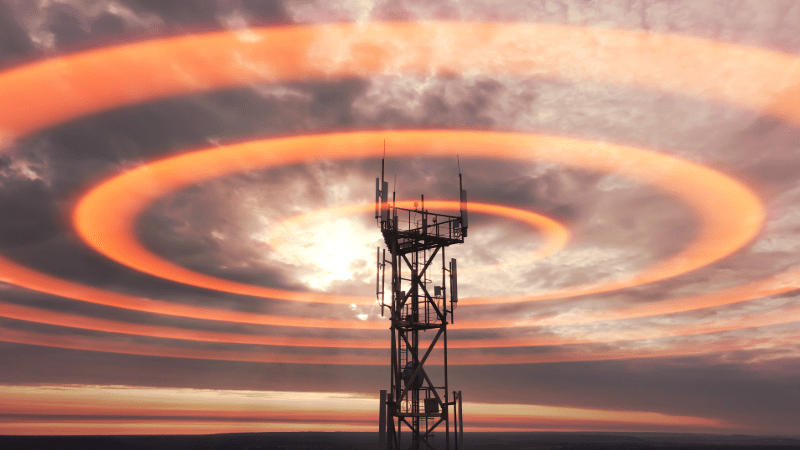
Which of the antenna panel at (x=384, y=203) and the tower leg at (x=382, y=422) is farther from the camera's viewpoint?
the antenna panel at (x=384, y=203)

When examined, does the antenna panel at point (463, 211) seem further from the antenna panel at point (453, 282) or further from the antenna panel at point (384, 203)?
the antenna panel at point (384, 203)

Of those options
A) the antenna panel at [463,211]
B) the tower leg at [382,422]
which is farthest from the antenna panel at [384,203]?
the tower leg at [382,422]

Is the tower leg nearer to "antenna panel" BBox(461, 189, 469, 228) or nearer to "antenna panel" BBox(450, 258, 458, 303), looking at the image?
"antenna panel" BBox(450, 258, 458, 303)

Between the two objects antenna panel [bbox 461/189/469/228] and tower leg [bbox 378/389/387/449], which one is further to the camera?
antenna panel [bbox 461/189/469/228]

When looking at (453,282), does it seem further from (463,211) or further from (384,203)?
(384,203)

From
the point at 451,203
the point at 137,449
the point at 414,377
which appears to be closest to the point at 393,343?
the point at 414,377

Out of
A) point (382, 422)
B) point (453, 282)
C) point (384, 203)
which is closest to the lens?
point (382, 422)

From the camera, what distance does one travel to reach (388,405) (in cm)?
2647

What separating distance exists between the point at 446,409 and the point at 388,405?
3.18 m

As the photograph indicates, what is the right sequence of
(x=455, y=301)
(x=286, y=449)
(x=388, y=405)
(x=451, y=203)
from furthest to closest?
(x=286, y=449) → (x=451, y=203) → (x=455, y=301) → (x=388, y=405)

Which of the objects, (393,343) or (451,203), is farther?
(451,203)

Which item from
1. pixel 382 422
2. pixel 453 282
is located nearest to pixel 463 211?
pixel 453 282

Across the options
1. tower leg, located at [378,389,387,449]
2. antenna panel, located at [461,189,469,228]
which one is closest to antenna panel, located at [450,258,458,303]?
antenna panel, located at [461,189,469,228]

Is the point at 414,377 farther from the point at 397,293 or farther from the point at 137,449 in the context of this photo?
the point at 137,449
